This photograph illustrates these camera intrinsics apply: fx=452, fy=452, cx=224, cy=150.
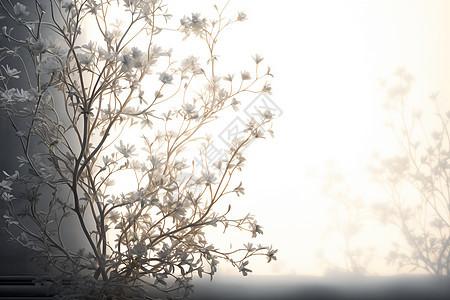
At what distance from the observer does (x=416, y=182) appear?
1.71 metres

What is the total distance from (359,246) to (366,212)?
13 cm

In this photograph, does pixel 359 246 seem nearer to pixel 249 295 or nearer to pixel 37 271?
pixel 249 295

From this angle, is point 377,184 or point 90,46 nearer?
point 90,46

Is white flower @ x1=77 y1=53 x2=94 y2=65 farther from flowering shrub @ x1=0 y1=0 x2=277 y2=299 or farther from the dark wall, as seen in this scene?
the dark wall

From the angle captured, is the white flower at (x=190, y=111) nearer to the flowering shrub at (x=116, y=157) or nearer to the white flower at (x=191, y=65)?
the flowering shrub at (x=116, y=157)

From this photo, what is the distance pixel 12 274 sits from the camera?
1.73 meters

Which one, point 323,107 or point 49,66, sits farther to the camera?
point 323,107

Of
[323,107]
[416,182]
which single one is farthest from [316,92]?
[416,182]

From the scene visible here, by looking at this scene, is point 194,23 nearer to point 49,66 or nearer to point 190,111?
point 190,111

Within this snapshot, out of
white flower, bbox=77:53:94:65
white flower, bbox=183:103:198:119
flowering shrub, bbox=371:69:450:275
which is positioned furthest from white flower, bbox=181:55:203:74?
flowering shrub, bbox=371:69:450:275

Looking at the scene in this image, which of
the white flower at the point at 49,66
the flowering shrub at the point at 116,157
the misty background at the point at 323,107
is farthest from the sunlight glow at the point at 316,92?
the white flower at the point at 49,66

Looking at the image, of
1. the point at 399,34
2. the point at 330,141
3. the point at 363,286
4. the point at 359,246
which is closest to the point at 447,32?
the point at 399,34

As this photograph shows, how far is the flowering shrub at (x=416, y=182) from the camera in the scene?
66.4 inches

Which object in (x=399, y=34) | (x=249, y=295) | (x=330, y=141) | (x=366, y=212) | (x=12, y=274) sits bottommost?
(x=249, y=295)
